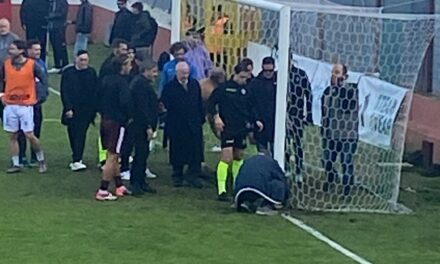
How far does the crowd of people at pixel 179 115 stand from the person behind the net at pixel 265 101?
13 millimetres

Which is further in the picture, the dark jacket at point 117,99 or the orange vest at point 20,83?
the orange vest at point 20,83

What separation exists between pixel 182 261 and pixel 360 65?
20.9 ft

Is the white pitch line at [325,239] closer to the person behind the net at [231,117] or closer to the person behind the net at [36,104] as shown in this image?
the person behind the net at [231,117]

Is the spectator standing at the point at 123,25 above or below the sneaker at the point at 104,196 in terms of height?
above

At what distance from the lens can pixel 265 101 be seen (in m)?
18.3

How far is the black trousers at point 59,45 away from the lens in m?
30.9

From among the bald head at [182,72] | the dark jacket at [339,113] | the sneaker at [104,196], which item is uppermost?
the bald head at [182,72]

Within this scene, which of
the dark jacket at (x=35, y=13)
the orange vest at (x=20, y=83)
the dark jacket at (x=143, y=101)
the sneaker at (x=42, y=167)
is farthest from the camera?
the dark jacket at (x=35, y=13)

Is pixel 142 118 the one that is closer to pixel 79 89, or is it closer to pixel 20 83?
pixel 79 89

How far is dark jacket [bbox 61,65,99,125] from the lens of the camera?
19.5m

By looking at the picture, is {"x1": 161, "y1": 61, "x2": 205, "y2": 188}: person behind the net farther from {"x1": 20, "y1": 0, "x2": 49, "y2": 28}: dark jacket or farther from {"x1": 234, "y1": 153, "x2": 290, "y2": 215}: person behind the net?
{"x1": 20, "y1": 0, "x2": 49, "y2": 28}: dark jacket

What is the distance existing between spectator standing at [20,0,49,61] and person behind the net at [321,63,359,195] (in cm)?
1334

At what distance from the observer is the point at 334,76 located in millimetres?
17984

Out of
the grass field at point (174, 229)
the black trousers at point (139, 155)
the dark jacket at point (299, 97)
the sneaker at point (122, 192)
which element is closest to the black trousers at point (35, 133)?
the grass field at point (174, 229)
